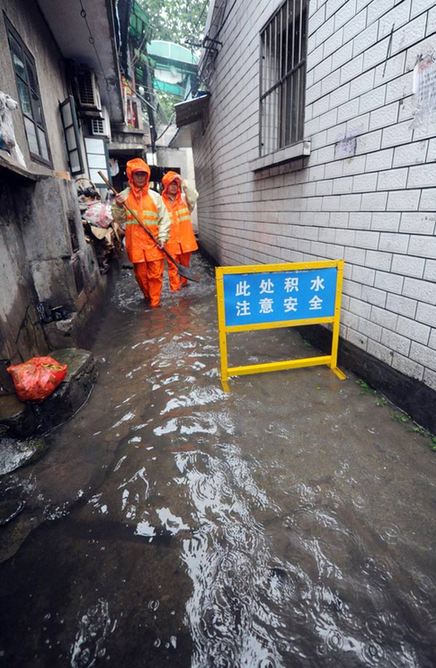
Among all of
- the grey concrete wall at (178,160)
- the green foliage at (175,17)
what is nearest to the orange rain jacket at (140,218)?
the grey concrete wall at (178,160)

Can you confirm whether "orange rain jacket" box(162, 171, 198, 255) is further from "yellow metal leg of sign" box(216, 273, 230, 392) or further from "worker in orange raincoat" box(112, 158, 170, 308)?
"yellow metal leg of sign" box(216, 273, 230, 392)

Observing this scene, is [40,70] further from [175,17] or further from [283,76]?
[175,17]

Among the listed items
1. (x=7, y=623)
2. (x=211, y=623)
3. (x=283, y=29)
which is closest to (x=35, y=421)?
(x=7, y=623)

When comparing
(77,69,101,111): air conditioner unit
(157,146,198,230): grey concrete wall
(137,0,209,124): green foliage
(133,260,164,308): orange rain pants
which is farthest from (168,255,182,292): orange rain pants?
(137,0,209,124): green foliage

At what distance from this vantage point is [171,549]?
5.30 ft

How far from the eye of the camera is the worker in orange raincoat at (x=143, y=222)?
5.35 metres

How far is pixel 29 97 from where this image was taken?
452cm

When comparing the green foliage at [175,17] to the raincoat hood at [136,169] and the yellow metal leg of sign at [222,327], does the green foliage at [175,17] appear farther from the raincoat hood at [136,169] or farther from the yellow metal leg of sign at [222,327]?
the yellow metal leg of sign at [222,327]

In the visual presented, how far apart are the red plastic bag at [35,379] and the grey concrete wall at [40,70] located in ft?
9.57

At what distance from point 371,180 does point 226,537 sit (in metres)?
2.73

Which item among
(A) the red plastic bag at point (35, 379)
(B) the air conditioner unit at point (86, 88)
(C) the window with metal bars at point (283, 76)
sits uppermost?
(B) the air conditioner unit at point (86, 88)

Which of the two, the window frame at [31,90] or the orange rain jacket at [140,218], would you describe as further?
the orange rain jacket at [140,218]

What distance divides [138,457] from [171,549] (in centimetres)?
Answer: 73

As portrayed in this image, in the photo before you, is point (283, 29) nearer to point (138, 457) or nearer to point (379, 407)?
point (379, 407)
